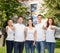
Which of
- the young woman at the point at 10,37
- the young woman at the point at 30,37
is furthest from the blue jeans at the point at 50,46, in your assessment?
the young woman at the point at 10,37

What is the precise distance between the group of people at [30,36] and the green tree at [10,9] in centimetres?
416

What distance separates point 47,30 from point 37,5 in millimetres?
5023

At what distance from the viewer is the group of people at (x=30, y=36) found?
7.58 m

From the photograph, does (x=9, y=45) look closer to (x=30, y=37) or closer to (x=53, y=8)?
(x=30, y=37)

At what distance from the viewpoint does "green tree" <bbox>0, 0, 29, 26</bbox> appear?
11.9 meters

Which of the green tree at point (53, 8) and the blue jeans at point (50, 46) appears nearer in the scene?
the blue jeans at point (50, 46)

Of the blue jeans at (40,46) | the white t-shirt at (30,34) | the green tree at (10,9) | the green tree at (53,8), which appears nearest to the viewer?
the white t-shirt at (30,34)

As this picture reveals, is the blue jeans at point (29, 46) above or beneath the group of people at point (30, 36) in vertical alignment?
beneath

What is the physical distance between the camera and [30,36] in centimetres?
768

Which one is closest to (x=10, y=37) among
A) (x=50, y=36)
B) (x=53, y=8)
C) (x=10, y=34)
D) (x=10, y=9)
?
(x=10, y=34)

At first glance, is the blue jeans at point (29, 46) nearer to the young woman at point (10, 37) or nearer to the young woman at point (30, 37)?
the young woman at point (30, 37)

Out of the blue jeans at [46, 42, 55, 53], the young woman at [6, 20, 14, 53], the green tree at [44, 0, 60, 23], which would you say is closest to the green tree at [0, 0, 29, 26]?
the green tree at [44, 0, 60, 23]

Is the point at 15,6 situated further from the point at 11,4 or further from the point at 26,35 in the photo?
the point at 26,35

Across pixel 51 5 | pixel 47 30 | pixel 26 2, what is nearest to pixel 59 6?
pixel 51 5
